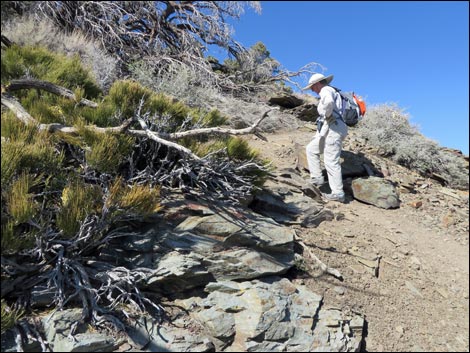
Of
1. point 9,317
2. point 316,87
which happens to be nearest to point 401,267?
point 316,87

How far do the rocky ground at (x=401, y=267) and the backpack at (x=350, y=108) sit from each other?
4.13ft

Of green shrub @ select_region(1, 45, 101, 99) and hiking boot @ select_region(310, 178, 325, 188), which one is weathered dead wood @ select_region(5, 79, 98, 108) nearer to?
green shrub @ select_region(1, 45, 101, 99)

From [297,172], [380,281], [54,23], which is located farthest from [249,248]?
[54,23]

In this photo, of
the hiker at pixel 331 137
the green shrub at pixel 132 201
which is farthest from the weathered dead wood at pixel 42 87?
the hiker at pixel 331 137

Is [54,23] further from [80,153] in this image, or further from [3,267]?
[3,267]

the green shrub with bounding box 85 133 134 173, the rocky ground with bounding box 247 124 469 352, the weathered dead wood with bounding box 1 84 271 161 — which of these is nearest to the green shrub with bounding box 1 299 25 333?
the green shrub with bounding box 85 133 134 173

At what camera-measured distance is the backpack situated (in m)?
6.52

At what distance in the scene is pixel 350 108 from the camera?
6555 millimetres

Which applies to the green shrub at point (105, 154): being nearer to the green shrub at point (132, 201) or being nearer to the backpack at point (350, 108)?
the green shrub at point (132, 201)

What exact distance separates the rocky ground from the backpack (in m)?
Answer: 1.26

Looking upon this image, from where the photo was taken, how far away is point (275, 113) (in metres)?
9.69

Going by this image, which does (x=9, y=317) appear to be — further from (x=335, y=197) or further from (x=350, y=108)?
(x=350, y=108)

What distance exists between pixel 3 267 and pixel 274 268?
232cm

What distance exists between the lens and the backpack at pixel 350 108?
6.52 m
